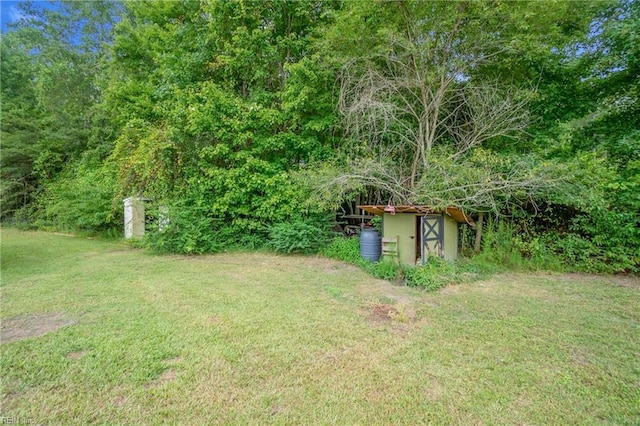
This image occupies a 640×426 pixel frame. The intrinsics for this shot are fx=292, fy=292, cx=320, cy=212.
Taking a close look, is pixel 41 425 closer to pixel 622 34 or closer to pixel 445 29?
pixel 445 29

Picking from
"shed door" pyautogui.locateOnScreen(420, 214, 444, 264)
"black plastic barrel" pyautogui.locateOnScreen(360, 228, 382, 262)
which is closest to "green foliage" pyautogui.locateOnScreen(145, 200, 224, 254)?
"black plastic barrel" pyautogui.locateOnScreen(360, 228, 382, 262)

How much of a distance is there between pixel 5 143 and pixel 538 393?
59.3 feet

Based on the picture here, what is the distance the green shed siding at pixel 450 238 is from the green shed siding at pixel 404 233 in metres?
0.55

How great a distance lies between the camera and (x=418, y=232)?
17.9 feet

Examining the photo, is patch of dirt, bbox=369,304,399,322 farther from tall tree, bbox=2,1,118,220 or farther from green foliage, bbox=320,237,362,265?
tall tree, bbox=2,1,118,220

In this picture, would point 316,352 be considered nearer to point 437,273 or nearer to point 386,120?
point 437,273

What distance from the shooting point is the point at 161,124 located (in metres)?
8.40

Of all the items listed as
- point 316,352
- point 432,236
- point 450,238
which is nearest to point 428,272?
point 432,236

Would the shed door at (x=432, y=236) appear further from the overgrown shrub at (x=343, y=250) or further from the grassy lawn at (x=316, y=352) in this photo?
the overgrown shrub at (x=343, y=250)

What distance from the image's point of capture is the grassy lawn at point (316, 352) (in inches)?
71.6

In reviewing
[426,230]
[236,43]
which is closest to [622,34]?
[426,230]

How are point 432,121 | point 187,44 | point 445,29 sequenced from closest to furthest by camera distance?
point 445,29, point 432,121, point 187,44

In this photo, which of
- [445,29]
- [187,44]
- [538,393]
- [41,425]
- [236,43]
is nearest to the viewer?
[41,425]

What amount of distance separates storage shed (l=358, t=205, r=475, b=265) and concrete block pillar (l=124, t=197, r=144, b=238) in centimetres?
690
